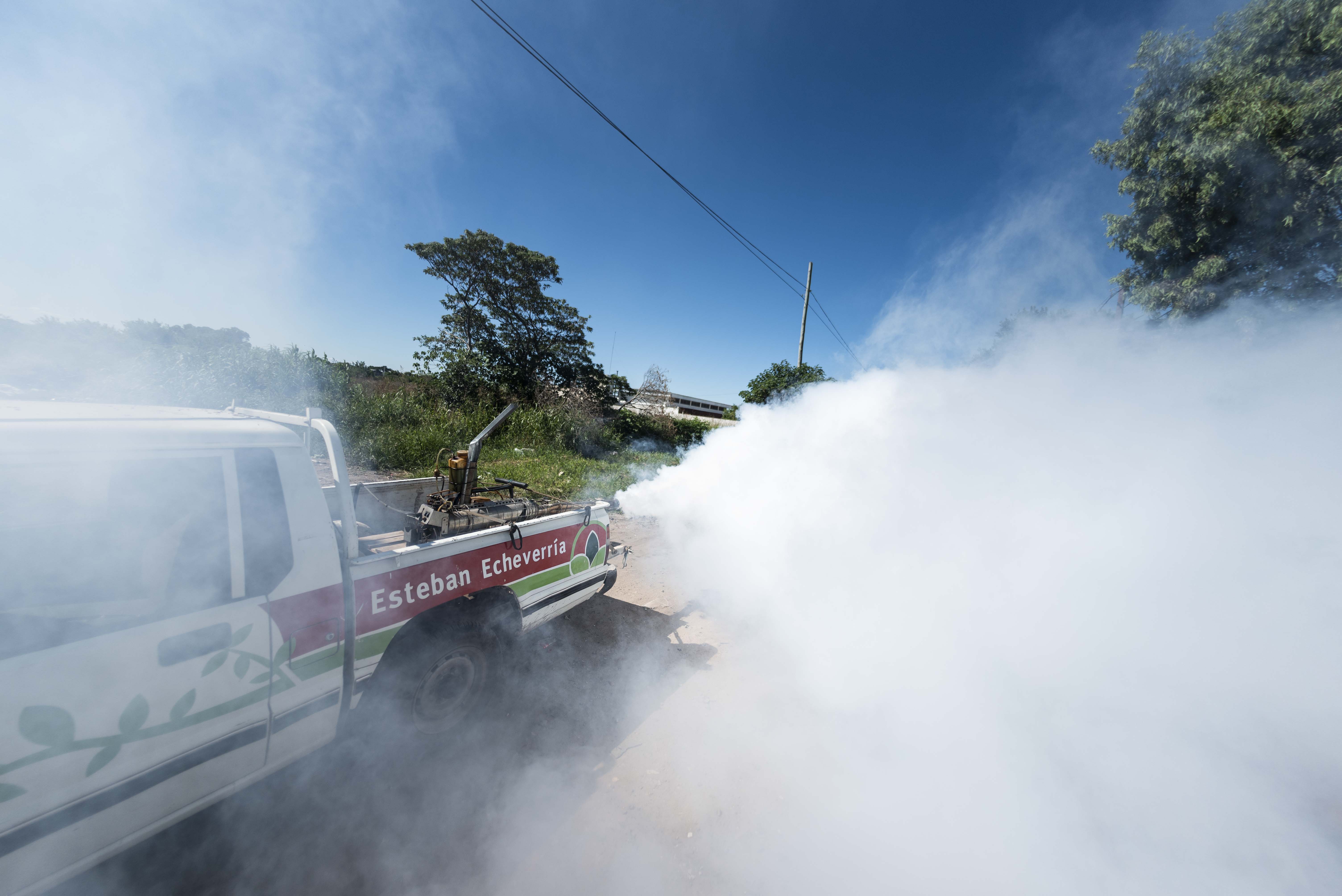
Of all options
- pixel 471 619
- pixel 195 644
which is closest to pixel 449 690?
pixel 471 619

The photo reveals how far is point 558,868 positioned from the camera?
7.64ft

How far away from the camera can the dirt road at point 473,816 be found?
2213mm

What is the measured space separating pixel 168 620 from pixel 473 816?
1868mm

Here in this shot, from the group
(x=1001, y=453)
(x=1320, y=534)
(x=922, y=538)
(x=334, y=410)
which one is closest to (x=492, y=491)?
(x=922, y=538)

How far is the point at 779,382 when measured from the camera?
52.0ft

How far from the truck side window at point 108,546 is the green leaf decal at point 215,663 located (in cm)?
21

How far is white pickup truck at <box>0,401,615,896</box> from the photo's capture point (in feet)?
5.13

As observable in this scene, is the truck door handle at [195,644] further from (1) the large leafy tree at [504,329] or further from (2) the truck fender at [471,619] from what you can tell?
(1) the large leafy tree at [504,329]

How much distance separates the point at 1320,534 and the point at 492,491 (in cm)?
765

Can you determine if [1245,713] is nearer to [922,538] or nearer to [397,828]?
[922,538]

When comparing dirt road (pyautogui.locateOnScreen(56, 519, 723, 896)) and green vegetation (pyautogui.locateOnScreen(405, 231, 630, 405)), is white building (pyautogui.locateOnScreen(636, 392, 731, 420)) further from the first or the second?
dirt road (pyautogui.locateOnScreen(56, 519, 723, 896))

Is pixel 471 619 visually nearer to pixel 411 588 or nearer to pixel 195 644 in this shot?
pixel 411 588

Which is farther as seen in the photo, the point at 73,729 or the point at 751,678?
the point at 751,678

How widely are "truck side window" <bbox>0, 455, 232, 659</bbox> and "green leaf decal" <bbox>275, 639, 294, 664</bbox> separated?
1.09ft
